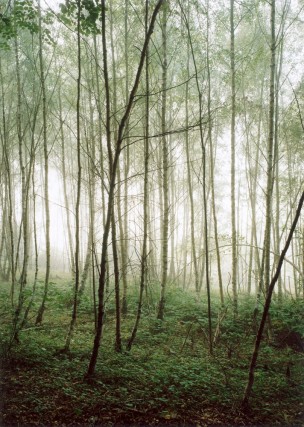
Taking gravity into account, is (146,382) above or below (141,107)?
below

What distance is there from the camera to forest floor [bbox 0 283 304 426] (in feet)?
10.3

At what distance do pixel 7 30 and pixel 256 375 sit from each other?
19.3 feet

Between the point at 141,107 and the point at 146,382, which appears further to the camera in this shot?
the point at 141,107

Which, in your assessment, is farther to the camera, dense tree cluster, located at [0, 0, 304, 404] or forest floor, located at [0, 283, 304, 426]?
dense tree cluster, located at [0, 0, 304, 404]

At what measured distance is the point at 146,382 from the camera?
384cm

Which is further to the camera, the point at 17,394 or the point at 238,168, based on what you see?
the point at 238,168

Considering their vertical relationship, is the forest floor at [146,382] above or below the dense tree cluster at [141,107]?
below

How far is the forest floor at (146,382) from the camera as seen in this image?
3143 mm

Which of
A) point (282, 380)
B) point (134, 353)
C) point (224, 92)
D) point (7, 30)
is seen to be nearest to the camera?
point (7, 30)

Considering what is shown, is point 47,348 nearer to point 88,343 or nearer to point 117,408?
point 88,343

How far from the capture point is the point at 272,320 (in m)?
6.89

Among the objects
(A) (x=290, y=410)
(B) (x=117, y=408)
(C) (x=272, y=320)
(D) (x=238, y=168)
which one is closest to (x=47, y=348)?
(B) (x=117, y=408)

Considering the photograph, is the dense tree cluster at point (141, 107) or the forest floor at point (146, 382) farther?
the dense tree cluster at point (141, 107)

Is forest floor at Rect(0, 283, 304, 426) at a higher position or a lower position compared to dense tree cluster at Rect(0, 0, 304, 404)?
lower
